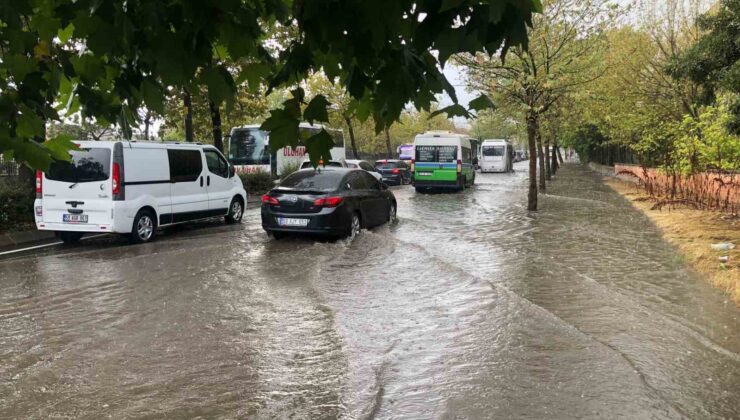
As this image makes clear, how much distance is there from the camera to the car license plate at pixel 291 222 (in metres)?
11.2

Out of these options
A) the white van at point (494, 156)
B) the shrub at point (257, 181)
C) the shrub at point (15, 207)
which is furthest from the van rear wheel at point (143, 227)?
the white van at point (494, 156)

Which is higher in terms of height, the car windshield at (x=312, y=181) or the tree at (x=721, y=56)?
the tree at (x=721, y=56)

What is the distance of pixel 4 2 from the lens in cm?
262

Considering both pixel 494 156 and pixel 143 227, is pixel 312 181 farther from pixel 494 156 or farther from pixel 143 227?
pixel 494 156

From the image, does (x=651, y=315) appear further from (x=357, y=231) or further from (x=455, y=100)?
(x=357, y=231)

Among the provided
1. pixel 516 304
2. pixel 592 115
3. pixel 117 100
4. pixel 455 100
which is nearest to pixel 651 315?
pixel 516 304

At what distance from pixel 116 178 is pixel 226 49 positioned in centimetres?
858

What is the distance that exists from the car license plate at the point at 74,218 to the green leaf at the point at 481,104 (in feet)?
31.4

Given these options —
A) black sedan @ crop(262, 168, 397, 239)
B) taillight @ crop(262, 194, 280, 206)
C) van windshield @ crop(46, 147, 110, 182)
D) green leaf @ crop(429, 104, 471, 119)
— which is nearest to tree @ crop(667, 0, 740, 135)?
black sedan @ crop(262, 168, 397, 239)

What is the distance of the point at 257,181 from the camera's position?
2277cm

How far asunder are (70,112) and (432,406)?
119 inches

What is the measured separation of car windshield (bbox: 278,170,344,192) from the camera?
11477 mm

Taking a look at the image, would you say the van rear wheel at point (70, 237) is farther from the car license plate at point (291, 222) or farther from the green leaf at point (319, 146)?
the green leaf at point (319, 146)

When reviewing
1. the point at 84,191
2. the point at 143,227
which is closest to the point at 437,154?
the point at 143,227
